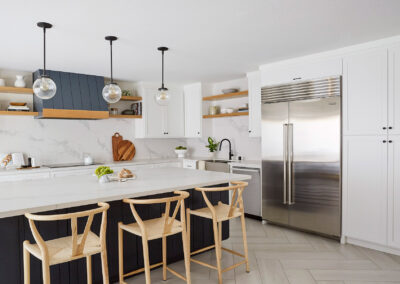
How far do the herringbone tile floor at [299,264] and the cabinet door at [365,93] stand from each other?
1.35 metres

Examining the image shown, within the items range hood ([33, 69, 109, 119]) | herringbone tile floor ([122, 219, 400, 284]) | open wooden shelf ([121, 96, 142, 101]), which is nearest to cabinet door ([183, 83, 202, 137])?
open wooden shelf ([121, 96, 142, 101])

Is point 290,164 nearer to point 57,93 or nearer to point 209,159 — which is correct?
point 209,159

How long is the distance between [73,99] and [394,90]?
4.25 meters

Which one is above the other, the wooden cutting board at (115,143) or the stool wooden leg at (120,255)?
the wooden cutting board at (115,143)

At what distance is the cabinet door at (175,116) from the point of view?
595 centimetres

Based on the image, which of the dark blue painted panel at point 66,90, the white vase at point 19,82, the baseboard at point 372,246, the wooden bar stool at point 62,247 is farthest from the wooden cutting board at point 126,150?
the baseboard at point 372,246

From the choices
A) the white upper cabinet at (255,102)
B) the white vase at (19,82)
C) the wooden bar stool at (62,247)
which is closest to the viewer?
the wooden bar stool at (62,247)

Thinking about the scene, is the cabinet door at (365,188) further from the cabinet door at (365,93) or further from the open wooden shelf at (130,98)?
the open wooden shelf at (130,98)

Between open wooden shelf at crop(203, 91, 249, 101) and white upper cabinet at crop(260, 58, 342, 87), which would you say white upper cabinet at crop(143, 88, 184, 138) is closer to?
open wooden shelf at crop(203, 91, 249, 101)

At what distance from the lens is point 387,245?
3.34m

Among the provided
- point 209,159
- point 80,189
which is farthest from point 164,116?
point 80,189

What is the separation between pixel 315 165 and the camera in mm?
3844

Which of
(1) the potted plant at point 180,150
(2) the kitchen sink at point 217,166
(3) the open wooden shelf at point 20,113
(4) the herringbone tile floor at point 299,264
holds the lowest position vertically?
(4) the herringbone tile floor at point 299,264

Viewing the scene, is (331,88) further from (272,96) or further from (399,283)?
(399,283)
